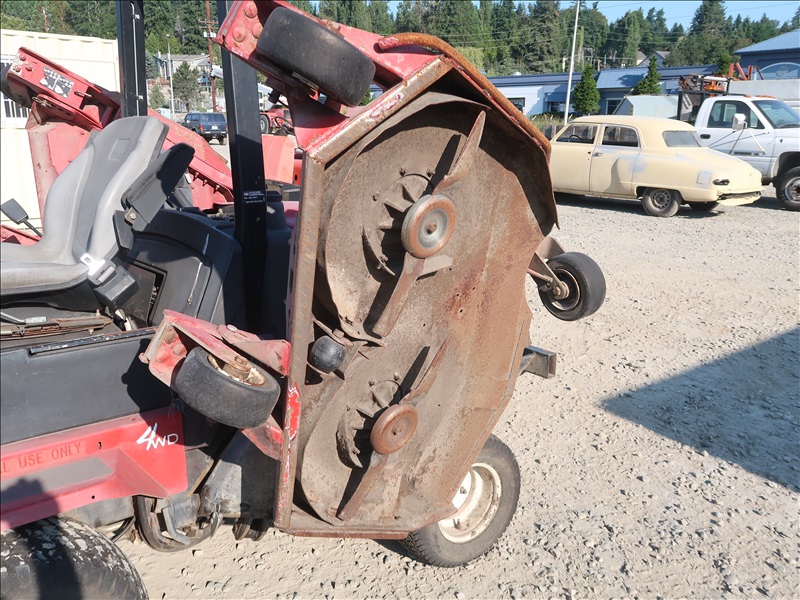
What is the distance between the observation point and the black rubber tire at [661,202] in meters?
11.1

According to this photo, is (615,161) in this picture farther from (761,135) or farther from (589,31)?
(589,31)

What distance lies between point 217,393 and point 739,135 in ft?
42.3

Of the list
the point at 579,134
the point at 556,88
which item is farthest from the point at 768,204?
the point at 556,88

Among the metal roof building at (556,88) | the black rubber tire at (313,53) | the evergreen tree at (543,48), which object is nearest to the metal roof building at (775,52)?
the metal roof building at (556,88)

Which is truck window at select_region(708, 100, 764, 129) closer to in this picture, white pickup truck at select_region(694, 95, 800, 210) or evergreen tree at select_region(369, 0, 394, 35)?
white pickup truck at select_region(694, 95, 800, 210)

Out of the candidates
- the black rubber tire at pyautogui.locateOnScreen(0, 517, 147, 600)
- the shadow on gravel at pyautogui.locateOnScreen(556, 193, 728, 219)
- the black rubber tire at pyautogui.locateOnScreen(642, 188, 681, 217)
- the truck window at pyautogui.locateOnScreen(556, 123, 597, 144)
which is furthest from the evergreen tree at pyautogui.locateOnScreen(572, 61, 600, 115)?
the black rubber tire at pyautogui.locateOnScreen(0, 517, 147, 600)

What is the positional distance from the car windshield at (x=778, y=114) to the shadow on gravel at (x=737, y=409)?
848cm

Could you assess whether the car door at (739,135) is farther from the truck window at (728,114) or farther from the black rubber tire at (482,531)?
the black rubber tire at (482,531)

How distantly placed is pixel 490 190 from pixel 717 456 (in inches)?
95.5

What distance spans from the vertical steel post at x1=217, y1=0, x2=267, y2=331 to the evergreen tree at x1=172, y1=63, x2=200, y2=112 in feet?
127

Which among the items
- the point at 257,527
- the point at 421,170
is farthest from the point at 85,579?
the point at 421,170

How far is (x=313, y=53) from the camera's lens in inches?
73.1

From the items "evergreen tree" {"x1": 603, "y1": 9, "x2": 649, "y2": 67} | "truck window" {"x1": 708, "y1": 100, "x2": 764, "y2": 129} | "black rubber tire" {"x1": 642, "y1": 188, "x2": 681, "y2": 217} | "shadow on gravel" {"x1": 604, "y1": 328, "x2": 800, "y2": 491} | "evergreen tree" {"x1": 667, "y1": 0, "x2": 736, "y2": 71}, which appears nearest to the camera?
"shadow on gravel" {"x1": 604, "y1": 328, "x2": 800, "y2": 491}

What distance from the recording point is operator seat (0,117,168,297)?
7.91 ft
